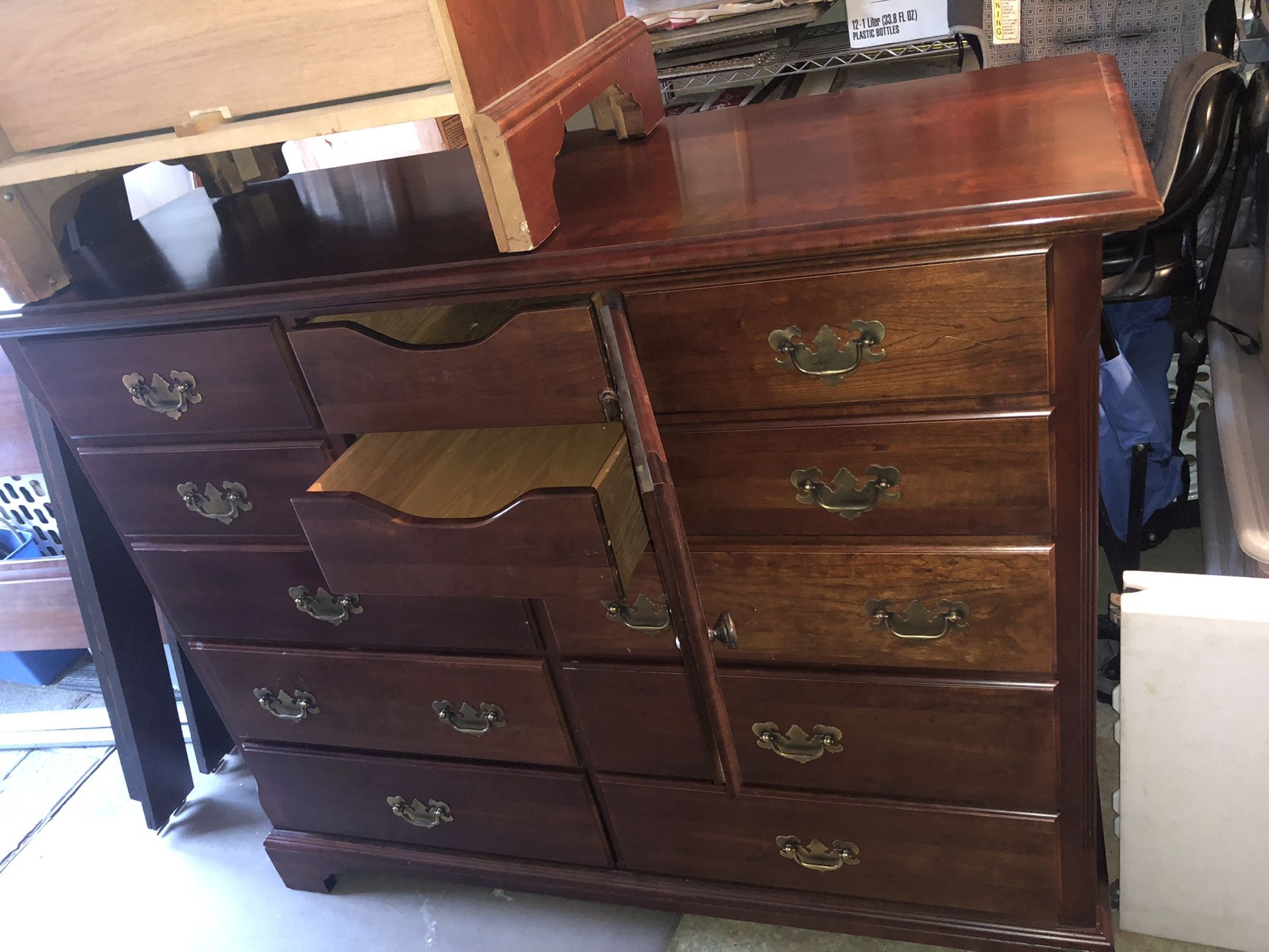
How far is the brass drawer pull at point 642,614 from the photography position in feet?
3.75

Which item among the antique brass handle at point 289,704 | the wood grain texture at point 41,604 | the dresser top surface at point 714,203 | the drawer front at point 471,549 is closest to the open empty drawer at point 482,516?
the drawer front at point 471,549

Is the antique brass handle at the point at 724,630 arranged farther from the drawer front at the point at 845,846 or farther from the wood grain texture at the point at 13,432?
the wood grain texture at the point at 13,432

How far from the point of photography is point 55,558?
1.98m

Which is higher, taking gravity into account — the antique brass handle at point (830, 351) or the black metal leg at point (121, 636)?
the antique brass handle at point (830, 351)

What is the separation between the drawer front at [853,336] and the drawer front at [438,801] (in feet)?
2.19

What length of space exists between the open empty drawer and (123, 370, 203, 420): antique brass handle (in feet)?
0.67

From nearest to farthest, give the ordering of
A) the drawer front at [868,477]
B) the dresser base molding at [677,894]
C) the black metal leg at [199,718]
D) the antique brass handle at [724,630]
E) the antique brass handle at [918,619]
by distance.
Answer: the antique brass handle at [724,630] → the drawer front at [868,477] → the antique brass handle at [918,619] → the dresser base molding at [677,894] → the black metal leg at [199,718]

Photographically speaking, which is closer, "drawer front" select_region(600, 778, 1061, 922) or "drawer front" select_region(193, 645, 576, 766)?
"drawer front" select_region(600, 778, 1061, 922)

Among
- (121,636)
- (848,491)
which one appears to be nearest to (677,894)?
(848,491)

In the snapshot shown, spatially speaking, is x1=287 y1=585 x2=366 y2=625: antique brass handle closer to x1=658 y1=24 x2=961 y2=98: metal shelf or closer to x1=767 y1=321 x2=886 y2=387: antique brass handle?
x1=767 y1=321 x2=886 y2=387: antique brass handle

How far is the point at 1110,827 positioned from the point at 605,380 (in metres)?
1.10

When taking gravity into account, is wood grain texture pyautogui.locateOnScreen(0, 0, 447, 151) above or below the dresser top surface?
above

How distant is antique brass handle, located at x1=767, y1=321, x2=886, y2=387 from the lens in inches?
34.8

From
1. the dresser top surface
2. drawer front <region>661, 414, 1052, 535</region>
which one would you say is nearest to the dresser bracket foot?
the dresser top surface
